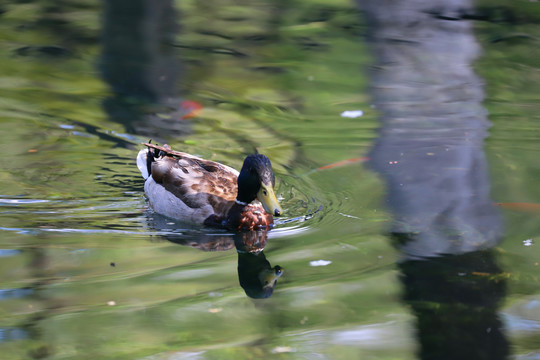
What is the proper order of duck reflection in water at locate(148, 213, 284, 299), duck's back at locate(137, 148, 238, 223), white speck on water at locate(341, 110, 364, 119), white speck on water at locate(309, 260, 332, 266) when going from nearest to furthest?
duck reflection in water at locate(148, 213, 284, 299) < white speck on water at locate(309, 260, 332, 266) < duck's back at locate(137, 148, 238, 223) < white speck on water at locate(341, 110, 364, 119)

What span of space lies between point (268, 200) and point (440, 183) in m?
1.87

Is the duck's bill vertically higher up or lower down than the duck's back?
higher up

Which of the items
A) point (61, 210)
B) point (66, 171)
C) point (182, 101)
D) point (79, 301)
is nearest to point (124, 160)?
point (66, 171)

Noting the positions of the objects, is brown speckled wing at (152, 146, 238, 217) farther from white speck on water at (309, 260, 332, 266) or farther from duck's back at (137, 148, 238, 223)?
white speck on water at (309, 260, 332, 266)

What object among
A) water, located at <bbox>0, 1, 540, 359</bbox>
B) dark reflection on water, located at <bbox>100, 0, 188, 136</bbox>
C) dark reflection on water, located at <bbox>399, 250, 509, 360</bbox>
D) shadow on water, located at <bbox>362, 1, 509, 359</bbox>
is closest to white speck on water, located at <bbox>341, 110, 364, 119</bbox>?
water, located at <bbox>0, 1, 540, 359</bbox>

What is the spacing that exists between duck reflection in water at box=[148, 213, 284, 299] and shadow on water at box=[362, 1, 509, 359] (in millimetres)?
967

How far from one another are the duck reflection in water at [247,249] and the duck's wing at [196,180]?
0.93 ft

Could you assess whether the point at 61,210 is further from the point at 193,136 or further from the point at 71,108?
the point at 71,108

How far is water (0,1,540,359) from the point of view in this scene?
4992mm

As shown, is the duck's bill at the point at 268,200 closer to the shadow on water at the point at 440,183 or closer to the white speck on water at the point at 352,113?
the shadow on water at the point at 440,183

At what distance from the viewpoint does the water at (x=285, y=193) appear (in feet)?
16.4

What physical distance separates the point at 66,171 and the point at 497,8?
34.1 ft

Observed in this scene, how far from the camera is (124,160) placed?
8.34 m

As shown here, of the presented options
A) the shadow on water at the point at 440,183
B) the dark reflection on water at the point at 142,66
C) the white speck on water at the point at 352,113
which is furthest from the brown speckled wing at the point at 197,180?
the white speck on water at the point at 352,113
